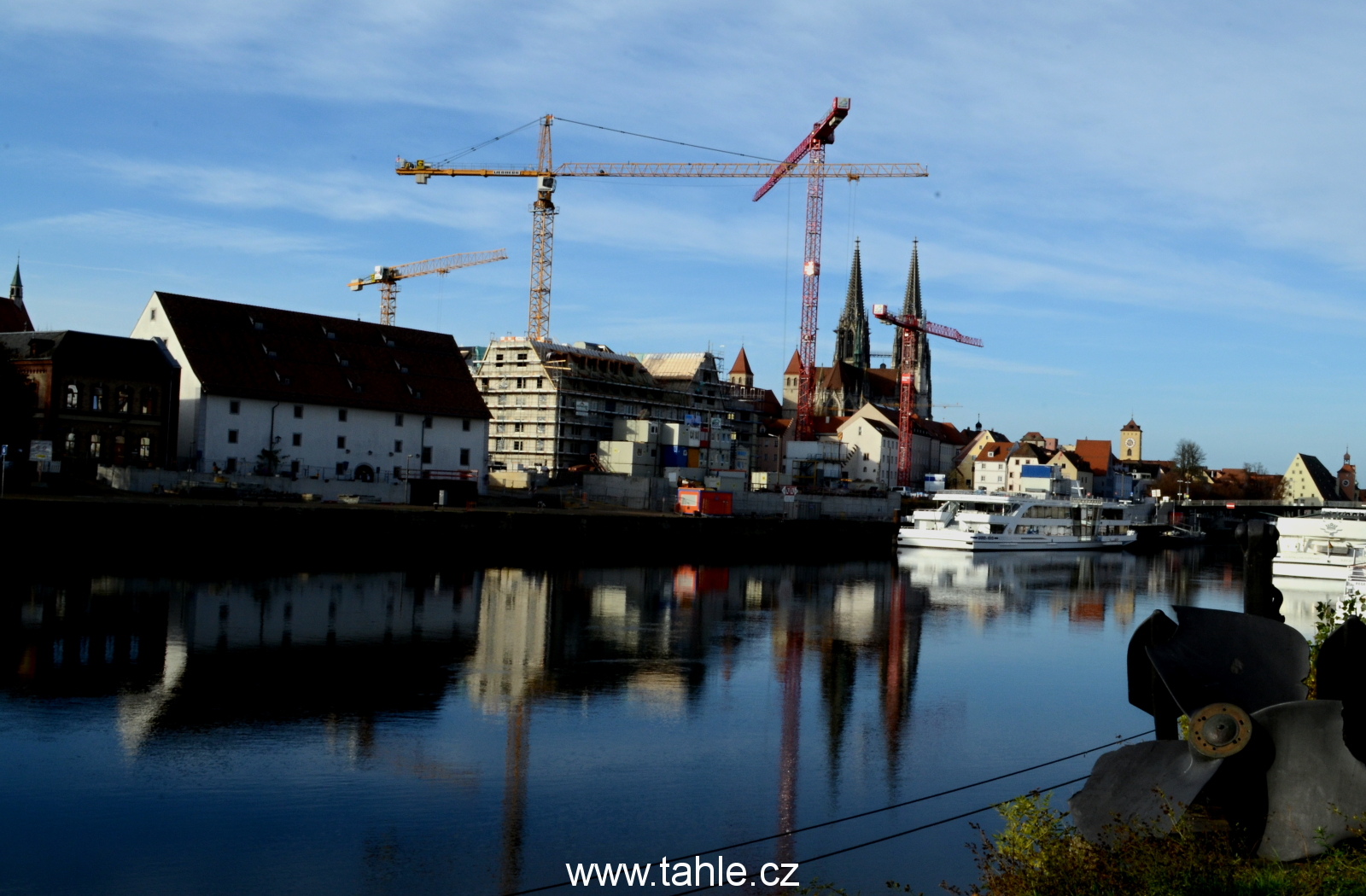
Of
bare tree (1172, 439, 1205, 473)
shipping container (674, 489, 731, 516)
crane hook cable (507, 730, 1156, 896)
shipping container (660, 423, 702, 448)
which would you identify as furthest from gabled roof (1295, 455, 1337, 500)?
crane hook cable (507, 730, 1156, 896)

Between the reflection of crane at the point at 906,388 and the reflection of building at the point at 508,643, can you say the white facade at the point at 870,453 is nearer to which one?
the reflection of crane at the point at 906,388

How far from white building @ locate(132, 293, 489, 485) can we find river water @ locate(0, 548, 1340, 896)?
25.8 metres

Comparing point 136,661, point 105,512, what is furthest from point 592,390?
point 136,661

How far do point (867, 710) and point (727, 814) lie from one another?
851 cm

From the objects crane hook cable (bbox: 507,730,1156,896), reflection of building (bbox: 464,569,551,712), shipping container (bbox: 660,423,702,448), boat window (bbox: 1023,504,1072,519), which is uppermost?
shipping container (bbox: 660,423,702,448)

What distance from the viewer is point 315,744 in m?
20.9

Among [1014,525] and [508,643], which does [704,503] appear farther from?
[508,643]

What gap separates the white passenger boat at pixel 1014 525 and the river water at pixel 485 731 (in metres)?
41.9

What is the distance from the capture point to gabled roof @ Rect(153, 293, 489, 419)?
67188 millimetres

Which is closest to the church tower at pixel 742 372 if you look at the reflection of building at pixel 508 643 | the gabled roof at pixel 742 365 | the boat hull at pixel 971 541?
the gabled roof at pixel 742 365

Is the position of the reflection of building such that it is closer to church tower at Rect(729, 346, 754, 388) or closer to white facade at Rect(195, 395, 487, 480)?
white facade at Rect(195, 395, 487, 480)

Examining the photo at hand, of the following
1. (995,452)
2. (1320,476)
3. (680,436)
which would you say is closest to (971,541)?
(680,436)

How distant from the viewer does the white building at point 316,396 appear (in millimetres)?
66000

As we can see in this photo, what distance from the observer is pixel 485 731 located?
2244 centimetres
